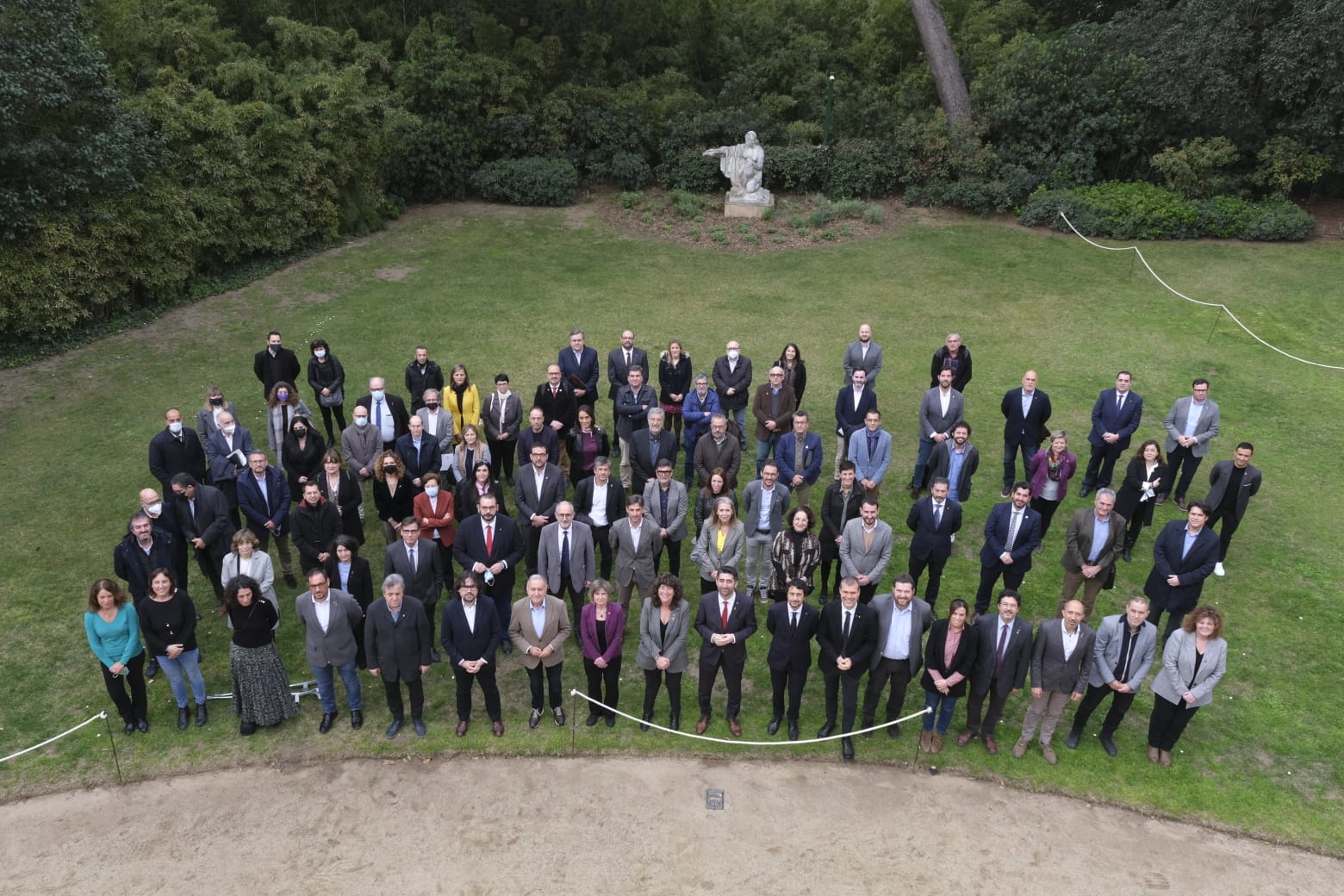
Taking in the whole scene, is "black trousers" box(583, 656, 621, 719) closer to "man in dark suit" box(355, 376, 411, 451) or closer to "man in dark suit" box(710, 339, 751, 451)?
"man in dark suit" box(355, 376, 411, 451)

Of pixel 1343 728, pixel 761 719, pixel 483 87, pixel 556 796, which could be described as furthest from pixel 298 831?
pixel 483 87

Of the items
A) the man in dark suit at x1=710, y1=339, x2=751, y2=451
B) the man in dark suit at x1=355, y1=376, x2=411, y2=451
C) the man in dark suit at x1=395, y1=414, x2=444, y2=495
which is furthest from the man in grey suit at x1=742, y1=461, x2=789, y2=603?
the man in dark suit at x1=355, y1=376, x2=411, y2=451

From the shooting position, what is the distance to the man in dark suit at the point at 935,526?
862cm

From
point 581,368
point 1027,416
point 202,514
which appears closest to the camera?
point 202,514

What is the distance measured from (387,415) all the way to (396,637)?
3.84 m

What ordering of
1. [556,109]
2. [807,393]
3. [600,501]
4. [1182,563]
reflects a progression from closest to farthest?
[1182,563] → [600,501] → [807,393] → [556,109]

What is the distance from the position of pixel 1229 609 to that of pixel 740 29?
24170 millimetres

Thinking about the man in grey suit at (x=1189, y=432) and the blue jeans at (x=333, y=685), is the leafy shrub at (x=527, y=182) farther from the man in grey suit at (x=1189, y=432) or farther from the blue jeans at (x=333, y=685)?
the blue jeans at (x=333, y=685)

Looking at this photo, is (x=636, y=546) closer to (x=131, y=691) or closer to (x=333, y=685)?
(x=333, y=685)

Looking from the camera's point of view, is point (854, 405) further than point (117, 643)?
Yes

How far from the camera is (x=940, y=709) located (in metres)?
7.64

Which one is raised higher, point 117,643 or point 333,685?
point 117,643

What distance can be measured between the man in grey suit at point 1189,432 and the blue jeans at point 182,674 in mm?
10080

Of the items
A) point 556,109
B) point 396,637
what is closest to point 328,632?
point 396,637
